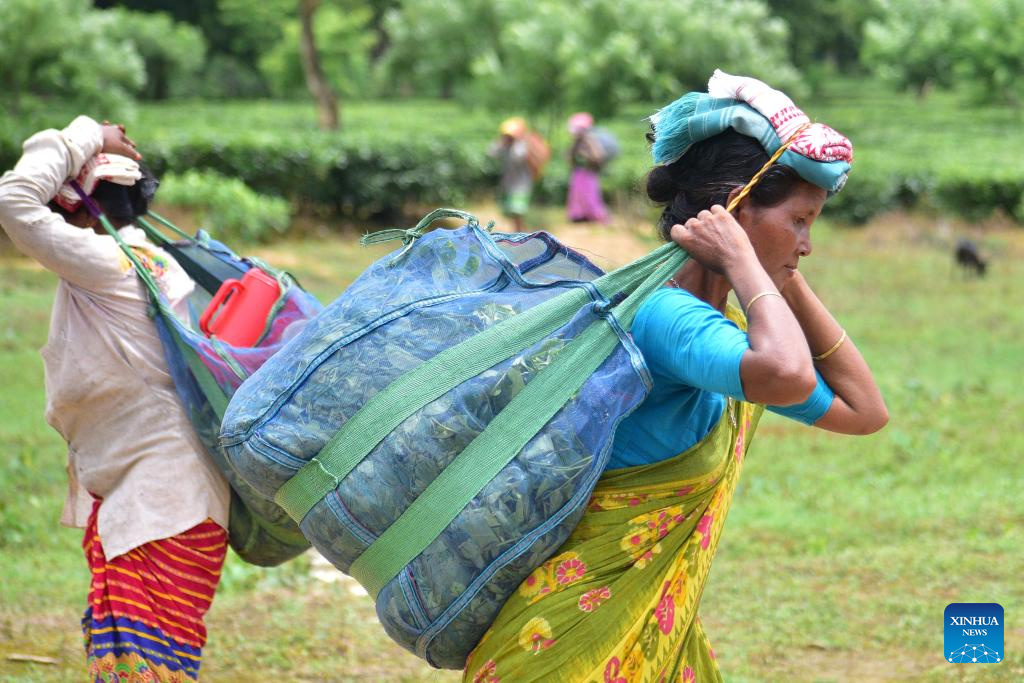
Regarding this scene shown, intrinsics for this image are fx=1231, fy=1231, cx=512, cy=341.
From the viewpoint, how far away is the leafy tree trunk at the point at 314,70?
1902cm

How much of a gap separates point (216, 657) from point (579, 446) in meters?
2.68

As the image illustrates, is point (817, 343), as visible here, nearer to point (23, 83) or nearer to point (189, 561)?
point (189, 561)

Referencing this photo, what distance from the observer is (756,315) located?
2098 mm

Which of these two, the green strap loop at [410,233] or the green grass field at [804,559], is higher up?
the green strap loop at [410,233]

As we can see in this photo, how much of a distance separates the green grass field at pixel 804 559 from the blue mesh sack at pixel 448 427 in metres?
0.42

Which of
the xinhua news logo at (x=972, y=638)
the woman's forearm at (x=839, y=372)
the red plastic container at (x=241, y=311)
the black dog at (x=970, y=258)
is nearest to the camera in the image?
the woman's forearm at (x=839, y=372)

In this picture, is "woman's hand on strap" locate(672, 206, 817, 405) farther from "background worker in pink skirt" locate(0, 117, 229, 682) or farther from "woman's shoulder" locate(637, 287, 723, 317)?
"background worker in pink skirt" locate(0, 117, 229, 682)

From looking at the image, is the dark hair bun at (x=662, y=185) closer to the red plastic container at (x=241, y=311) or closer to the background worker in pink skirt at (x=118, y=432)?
the red plastic container at (x=241, y=311)

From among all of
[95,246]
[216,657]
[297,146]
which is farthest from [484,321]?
[297,146]

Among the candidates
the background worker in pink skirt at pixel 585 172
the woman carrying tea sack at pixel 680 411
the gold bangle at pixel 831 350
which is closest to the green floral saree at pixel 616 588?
the woman carrying tea sack at pixel 680 411

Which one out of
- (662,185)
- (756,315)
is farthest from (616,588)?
(662,185)

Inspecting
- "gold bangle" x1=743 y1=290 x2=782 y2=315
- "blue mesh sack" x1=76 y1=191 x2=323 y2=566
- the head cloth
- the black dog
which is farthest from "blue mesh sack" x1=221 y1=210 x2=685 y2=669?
the black dog

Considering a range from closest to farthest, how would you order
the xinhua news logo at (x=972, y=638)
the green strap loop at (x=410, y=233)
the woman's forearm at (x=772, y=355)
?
the woman's forearm at (x=772, y=355) < the green strap loop at (x=410, y=233) < the xinhua news logo at (x=972, y=638)

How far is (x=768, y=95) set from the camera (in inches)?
90.9
